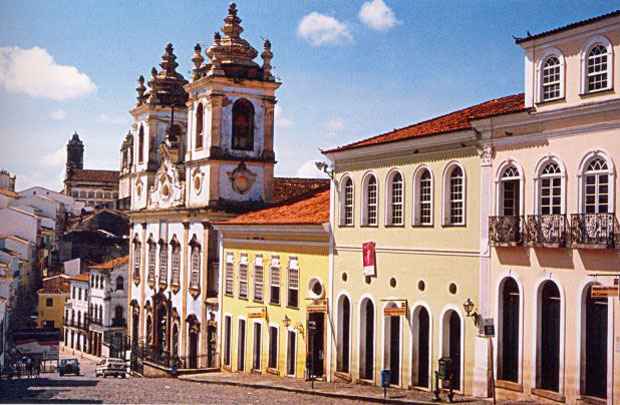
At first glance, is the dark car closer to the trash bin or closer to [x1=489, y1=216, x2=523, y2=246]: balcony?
the trash bin

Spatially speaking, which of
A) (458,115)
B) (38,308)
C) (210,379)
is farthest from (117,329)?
(458,115)

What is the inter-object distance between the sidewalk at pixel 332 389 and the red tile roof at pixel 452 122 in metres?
3.47

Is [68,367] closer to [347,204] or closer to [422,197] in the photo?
[347,204]

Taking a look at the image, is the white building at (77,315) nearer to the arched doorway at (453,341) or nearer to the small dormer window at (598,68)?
the arched doorway at (453,341)

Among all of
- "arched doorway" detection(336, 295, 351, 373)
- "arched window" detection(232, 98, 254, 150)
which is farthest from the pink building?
"arched window" detection(232, 98, 254, 150)

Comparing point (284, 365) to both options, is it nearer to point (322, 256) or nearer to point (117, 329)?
point (322, 256)

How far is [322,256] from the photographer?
1673 centimetres

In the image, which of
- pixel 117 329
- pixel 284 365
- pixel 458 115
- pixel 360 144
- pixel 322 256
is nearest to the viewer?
pixel 458 115

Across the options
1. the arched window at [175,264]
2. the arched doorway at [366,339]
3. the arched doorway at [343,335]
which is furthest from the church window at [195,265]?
the arched doorway at [366,339]

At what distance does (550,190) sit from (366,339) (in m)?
4.75

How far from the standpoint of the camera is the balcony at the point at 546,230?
1105 cm

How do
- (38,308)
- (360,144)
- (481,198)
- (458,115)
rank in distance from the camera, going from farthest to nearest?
(38,308), (360,144), (458,115), (481,198)

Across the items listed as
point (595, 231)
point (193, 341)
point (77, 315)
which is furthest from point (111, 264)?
point (595, 231)

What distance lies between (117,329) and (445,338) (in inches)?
952
